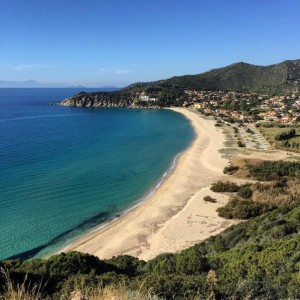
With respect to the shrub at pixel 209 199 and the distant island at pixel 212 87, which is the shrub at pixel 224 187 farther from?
the distant island at pixel 212 87

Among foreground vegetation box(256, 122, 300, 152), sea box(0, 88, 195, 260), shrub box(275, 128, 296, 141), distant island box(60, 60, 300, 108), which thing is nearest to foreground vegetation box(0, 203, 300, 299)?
sea box(0, 88, 195, 260)

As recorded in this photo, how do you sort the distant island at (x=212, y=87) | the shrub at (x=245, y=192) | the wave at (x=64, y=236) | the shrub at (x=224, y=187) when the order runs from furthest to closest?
the distant island at (x=212, y=87) < the shrub at (x=224, y=187) < the shrub at (x=245, y=192) < the wave at (x=64, y=236)

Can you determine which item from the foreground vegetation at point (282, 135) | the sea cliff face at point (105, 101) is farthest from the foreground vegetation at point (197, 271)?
the sea cliff face at point (105, 101)

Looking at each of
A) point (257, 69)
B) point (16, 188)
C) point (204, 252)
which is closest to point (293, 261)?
point (204, 252)

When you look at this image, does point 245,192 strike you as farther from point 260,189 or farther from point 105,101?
point 105,101

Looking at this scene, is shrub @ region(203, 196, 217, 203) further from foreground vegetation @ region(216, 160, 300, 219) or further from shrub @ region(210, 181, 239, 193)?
shrub @ region(210, 181, 239, 193)

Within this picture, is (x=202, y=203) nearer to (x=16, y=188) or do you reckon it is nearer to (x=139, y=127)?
(x=16, y=188)
